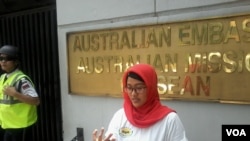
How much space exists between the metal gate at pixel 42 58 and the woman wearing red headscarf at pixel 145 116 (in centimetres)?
274

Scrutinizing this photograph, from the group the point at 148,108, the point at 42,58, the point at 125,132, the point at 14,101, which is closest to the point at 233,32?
the point at 148,108

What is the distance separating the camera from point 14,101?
11.8 feet

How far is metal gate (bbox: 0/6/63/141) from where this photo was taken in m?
4.87

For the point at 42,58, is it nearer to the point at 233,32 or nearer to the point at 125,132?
the point at 125,132

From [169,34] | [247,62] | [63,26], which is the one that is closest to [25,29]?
[63,26]

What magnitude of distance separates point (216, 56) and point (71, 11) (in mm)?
2119

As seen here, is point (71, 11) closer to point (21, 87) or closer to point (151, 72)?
point (21, 87)

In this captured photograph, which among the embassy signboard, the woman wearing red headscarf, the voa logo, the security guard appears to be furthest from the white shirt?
the security guard

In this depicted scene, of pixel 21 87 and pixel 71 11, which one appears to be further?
pixel 71 11

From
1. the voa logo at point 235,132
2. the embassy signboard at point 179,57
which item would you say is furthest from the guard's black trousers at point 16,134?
the voa logo at point 235,132

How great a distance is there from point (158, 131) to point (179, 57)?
1.09 metres

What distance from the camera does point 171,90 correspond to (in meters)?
3.19

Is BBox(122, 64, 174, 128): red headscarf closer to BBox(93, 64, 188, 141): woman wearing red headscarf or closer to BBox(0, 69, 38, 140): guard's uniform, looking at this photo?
BBox(93, 64, 188, 141): woman wearing red headscarf

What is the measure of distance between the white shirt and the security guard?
5.42ft
